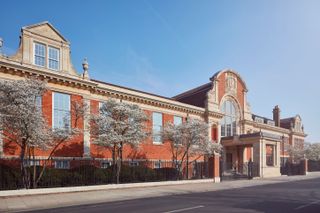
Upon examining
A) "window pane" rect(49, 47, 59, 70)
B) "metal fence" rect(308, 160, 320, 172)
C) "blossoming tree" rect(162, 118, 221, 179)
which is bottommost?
"metal fence" rect(308, 160, 320, 172)

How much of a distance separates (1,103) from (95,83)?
10668mm

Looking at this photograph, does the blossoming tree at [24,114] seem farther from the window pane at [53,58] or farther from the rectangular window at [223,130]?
the rectangular window at [223,130]

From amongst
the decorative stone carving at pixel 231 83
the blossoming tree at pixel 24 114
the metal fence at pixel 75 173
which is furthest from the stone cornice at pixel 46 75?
the decorative stone carving at pixel 231 83

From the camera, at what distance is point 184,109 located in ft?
127

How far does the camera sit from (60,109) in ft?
Answer: 86.0

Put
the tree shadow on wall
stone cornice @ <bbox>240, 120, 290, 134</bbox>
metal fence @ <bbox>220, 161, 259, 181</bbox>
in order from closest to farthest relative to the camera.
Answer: the tree shadow on wall
metal fence @ <bbox>220, 161, 259, 181</bbox>
stone cornice @ <bbox>240, 120, 290, 134</bbox>

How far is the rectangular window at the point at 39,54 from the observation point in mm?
24797

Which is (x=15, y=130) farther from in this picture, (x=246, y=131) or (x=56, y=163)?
(x=246, y=131)

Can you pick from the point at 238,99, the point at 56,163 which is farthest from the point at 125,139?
the point at 238,99

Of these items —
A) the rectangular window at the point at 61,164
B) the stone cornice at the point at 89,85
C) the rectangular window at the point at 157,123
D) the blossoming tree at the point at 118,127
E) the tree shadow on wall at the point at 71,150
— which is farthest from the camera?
the rectangular window at the point at 157,123

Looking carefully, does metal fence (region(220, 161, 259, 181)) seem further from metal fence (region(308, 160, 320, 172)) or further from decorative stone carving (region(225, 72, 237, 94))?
metal fence (region(308, 160, 320, 172))

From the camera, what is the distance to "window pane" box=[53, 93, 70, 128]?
84.8ft

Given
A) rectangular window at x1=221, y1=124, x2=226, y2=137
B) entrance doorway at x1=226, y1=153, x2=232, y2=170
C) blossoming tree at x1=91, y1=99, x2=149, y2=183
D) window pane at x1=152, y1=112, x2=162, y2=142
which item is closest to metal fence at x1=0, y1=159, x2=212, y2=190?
blossoming tree at x1=91, y1=99, x2=149, y2=183

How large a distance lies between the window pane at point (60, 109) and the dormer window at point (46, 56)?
8.03 ft
